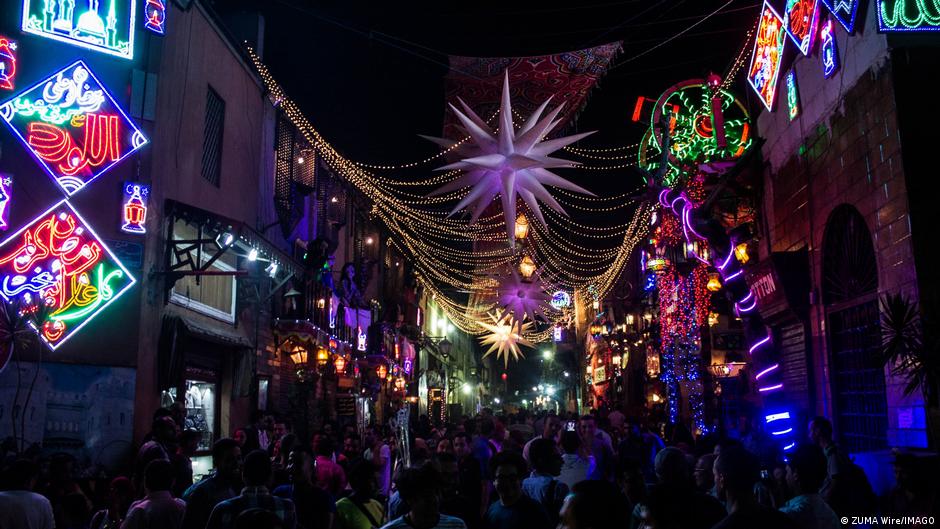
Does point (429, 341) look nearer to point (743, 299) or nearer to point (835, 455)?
point (743, 299)

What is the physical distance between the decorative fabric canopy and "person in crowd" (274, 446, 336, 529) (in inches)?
499

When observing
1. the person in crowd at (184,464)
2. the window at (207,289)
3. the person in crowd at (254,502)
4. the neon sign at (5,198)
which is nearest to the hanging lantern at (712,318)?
the window at (207,289)

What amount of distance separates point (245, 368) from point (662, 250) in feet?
43.8

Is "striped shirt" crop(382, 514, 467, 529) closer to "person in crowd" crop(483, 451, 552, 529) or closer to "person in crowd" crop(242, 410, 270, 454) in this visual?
"person in crowd" crop(483, 451, 552, 529)

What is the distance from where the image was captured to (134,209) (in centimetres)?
1358

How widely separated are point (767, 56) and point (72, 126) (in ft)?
44.8

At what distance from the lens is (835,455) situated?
24.8ft

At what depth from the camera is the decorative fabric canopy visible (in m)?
18.0

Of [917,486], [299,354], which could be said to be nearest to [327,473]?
[917,486]

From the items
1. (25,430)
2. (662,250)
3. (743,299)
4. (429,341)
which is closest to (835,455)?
(743,299)

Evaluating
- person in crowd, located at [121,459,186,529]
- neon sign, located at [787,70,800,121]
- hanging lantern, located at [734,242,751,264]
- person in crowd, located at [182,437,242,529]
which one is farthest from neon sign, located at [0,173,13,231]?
hanging lantern, located at [734,242,751,264]

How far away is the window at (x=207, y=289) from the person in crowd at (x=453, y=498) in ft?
30.2

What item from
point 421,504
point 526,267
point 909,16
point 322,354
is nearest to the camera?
point 421,504

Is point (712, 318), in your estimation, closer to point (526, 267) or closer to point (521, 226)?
point (521, 226)
